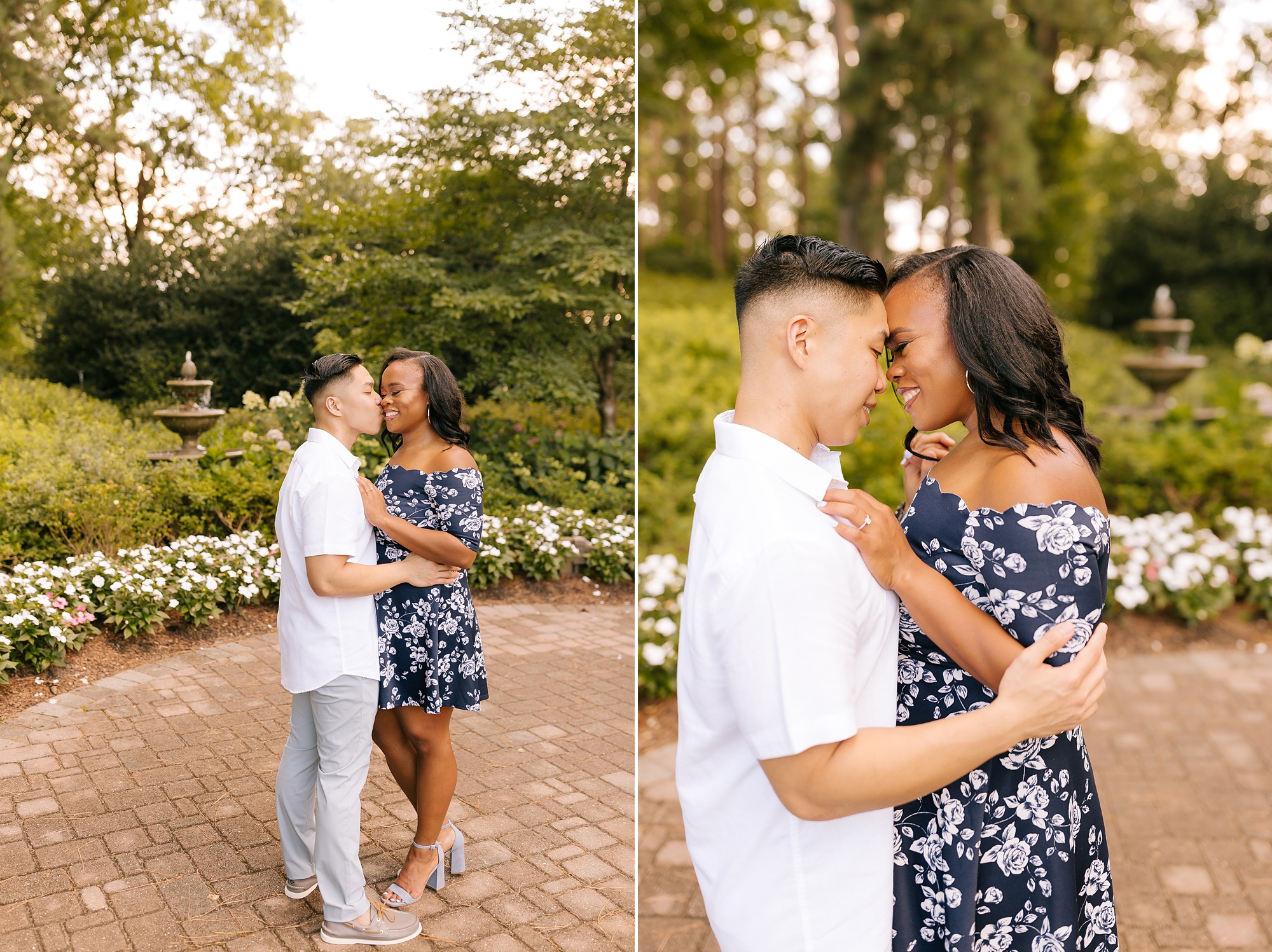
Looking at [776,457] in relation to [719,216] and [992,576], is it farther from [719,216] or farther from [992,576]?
[719,216]

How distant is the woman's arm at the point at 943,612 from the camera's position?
137cm

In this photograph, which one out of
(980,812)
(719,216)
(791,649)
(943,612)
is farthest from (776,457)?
Answer: (719,216)

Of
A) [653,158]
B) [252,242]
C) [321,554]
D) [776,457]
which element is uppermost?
[653,158]

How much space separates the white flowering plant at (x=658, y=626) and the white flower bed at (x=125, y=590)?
231cm

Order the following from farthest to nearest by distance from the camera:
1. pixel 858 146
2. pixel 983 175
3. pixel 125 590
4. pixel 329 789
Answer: pixel 858 146, pixel 983 175, pixel 329 789, pixel 125 590

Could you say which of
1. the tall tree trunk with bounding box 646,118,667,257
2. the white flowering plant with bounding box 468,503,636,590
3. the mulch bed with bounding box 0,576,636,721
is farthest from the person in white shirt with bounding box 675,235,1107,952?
the tall tree trunk with bounding box 646,118,667,257

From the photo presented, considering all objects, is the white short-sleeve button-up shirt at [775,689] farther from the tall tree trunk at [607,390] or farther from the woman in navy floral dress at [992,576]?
the tall tree trunk at [607,390]

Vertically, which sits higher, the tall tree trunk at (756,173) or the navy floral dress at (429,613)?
the tall tree trunk at (756,173)

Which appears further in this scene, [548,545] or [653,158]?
[653,158]

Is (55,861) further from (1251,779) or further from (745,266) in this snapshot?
(1251,779)

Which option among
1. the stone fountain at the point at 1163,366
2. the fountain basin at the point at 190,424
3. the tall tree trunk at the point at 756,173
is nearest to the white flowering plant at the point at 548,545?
the fountain basin at the point at 190,424

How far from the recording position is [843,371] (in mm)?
1428

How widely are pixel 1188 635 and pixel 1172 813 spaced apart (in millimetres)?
2276

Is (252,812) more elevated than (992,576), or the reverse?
(992,576)
